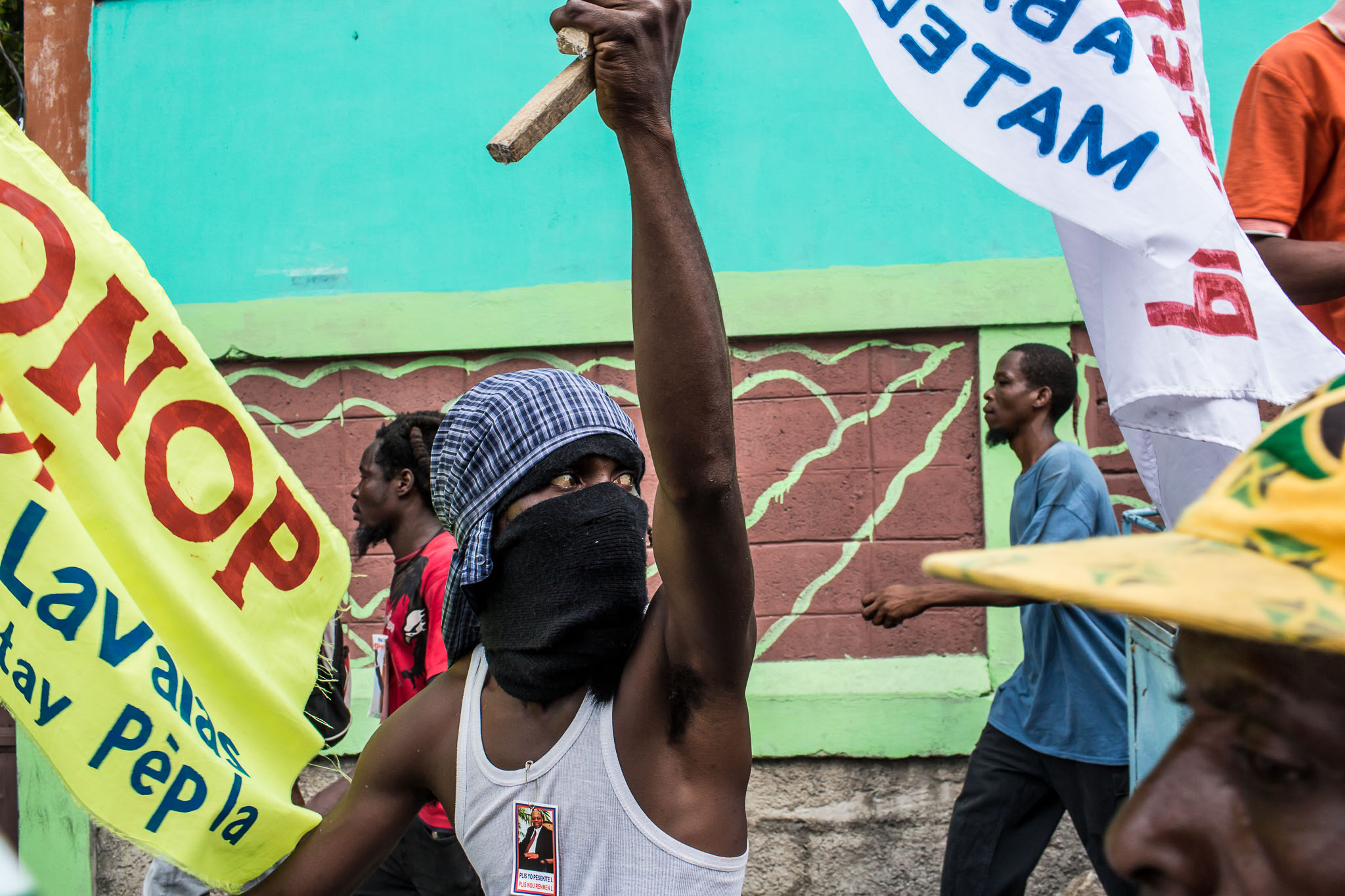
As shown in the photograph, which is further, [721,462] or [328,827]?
[328,827]

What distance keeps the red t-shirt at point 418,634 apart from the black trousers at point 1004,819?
1670 millimetres

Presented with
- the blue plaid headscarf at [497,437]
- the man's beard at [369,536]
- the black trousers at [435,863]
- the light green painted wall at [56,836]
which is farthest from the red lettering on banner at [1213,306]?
the light green painted wall at [56,836]

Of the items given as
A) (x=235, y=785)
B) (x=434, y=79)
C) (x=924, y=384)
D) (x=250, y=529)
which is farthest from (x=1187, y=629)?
(x=434, y=79)

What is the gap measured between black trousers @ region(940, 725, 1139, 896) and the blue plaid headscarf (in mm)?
2377

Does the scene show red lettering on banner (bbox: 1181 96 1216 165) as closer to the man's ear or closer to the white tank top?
the white tank top

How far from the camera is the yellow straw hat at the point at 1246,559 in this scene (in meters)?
0.62

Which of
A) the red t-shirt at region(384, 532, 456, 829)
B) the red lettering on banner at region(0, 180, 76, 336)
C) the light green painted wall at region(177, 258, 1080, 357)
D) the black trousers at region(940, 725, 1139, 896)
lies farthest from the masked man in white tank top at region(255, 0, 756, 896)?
the light green painted wall at region(177, 258, 1080, 357)

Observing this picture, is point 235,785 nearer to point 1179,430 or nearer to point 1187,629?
point 1187,629

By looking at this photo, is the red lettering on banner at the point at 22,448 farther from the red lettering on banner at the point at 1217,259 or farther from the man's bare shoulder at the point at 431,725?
the red lettering on banner at the point at 1217,259

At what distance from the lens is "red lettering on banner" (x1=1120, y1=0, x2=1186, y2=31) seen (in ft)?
5.87

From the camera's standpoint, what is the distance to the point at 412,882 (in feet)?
10.9

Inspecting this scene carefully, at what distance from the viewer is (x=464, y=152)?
15.3 feet

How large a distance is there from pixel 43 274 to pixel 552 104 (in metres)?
0.92

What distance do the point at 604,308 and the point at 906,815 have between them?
2.38m
